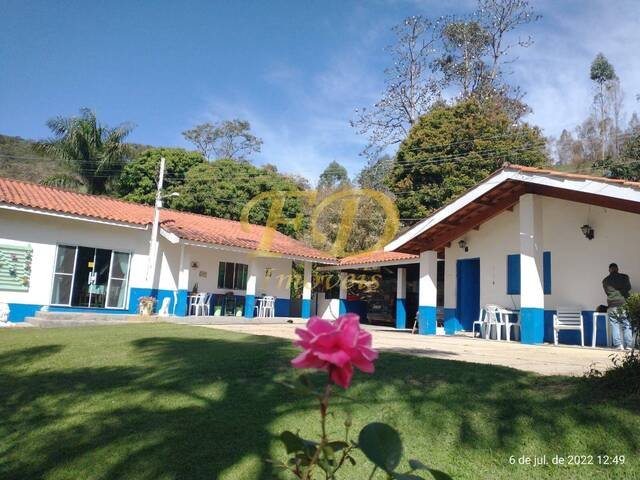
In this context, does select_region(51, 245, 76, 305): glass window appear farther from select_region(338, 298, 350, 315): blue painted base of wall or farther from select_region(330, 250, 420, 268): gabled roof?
select_region(338, 298, 350, 315): blue painted base of wall

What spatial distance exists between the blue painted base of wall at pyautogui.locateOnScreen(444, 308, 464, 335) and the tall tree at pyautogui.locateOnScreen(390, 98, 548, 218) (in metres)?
9.99

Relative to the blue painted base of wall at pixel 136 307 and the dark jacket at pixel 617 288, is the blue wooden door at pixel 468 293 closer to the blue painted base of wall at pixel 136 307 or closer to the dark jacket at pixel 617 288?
the dark jacket at pixel 617 288

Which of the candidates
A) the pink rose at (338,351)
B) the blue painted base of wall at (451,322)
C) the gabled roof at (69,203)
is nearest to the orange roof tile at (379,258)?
the blue painted base of wall at (451,322)

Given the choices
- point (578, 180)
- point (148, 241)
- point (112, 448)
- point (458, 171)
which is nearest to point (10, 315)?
point (148, 241)

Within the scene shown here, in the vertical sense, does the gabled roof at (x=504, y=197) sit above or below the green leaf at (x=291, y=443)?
above

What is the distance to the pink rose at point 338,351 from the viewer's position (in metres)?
1.08

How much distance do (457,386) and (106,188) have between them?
22700mm

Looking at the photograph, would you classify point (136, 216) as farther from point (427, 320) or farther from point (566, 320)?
point (566, 320)

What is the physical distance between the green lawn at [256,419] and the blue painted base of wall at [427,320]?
25.0 ft

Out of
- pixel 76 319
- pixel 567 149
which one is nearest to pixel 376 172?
pixel 76 319

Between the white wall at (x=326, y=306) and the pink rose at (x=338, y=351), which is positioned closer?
the pink rose at (x=338, y=351)

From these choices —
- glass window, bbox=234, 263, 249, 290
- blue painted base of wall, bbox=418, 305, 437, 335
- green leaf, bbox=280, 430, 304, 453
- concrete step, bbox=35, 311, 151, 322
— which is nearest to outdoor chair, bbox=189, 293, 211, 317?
glass window, bbox=234, 263, 249, 290

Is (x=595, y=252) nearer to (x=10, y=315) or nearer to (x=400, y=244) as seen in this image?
(x=400, y=244)

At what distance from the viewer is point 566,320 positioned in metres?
10.1
